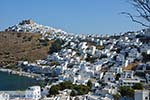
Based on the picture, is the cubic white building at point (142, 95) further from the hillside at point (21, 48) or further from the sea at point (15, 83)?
the hillside at point (21, 48)

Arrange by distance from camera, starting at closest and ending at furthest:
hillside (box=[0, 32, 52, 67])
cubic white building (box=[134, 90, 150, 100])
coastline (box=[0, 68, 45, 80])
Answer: cubic white building (box=[134, 90, 150, 100]) → coastline (box=[0, 68, 45, 80]) → hillside (box=[0, 32, 52, 67])

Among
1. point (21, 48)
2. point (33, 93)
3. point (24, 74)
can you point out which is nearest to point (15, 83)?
point (24, 74)

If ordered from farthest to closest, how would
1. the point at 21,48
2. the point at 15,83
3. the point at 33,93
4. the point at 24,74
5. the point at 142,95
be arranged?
the point at 21,48
the point at 24,74
the point at 15,83
the point at 33,93
the point at 142,95

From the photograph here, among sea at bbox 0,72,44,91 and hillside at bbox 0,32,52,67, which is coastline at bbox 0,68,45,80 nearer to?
sea at bbox 0,72,44,91

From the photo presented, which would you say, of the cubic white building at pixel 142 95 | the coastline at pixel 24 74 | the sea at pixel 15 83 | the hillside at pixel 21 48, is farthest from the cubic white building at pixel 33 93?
the hillside at pixel 21 48

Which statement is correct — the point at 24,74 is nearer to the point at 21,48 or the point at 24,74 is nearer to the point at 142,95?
the point at 21,48

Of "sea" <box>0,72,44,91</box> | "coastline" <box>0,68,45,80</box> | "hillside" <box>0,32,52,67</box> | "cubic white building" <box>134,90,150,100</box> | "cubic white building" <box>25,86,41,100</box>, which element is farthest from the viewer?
"hillside" <box>0,32,52,67</box>

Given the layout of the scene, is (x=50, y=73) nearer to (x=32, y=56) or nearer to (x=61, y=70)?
(x=61, y=70)

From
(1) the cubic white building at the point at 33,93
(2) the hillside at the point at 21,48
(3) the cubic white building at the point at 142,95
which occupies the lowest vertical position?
(1) the cubic white building at the point at 33,93

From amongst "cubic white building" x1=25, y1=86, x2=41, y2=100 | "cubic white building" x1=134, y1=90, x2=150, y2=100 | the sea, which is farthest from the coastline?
"cubic white building" x1=134, y1=90, x2=150, y2=100
